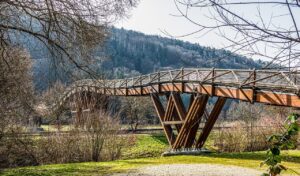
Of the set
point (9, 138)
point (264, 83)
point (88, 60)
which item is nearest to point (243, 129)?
point (264, 83)

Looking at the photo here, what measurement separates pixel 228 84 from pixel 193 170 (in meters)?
5.08

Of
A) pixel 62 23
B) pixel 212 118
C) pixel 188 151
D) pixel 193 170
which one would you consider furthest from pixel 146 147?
pixel 62 23

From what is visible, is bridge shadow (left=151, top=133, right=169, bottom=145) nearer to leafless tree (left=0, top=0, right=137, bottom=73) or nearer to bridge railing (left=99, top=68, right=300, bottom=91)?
bridge railing (left=99, top=68, right=300, bottom=91)

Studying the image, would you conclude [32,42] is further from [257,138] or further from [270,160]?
[257,138]

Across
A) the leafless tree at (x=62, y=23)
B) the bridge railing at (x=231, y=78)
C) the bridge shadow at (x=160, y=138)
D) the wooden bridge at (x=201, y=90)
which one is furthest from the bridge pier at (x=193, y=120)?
the leafless tree at (x=62, y=23)

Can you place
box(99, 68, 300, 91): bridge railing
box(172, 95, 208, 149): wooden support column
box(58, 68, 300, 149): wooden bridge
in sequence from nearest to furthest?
box(99, 68, 300, 91): bridge railing, box(58, 68, 300, 149): wooden bridge, box(172, 95, 208, 149): wooden support column

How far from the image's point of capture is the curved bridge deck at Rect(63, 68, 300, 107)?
45.9 ft

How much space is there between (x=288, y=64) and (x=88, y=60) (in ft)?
25.0

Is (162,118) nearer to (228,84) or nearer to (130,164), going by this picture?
(228,84)

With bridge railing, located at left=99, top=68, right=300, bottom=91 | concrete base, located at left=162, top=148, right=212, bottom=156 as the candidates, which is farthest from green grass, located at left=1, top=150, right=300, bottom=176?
bridge railing, located at left=99, top=68, right=300, bottom=91

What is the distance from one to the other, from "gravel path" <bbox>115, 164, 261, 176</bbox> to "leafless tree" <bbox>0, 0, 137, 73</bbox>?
5.52 meters

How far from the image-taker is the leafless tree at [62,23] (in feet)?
29.9

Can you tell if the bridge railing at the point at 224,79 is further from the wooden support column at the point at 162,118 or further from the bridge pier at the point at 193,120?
the wooden support column at the point at 162,118

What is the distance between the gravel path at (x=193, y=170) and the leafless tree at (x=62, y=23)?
552cm
